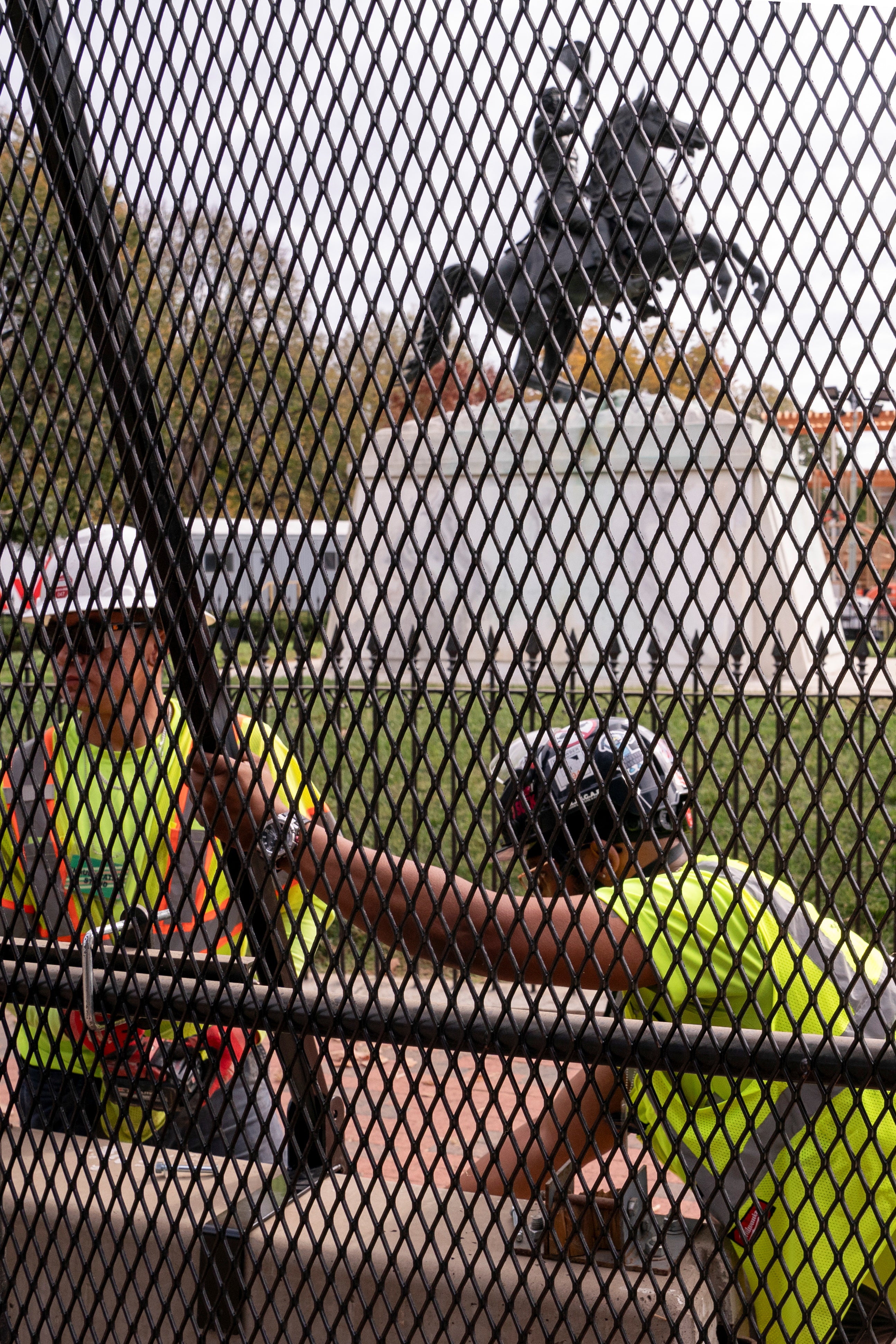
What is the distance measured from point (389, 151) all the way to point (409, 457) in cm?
36

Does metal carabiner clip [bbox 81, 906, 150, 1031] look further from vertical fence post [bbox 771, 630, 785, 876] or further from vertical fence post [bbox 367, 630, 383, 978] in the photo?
vertical fence post [bbox 771, 630, 785, 876]

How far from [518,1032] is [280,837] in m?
0.40

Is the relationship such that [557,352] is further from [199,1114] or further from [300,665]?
[199,1114]

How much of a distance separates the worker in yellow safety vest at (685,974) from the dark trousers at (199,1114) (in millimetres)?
337

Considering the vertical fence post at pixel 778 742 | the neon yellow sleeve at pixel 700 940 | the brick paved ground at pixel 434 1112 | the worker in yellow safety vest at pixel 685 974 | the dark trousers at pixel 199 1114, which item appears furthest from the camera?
the neon yellow sleeve at pixel 700 940

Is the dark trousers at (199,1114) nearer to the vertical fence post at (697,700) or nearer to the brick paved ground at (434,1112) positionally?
the brick paved ground at (434,1112)

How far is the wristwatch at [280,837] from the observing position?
1577mm

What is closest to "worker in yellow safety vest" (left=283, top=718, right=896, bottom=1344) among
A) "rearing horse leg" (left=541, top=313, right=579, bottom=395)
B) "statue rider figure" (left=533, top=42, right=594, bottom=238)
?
"rearing horse leg" (left=541, top=313, right=579, bottom=395)

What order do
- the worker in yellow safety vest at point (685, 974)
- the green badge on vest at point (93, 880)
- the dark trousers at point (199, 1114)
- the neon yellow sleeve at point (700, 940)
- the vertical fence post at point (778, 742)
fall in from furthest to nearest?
the neon yellow sleeve at point (700, 940), the green badge on vest at point (93, 880), the dark trousers at point (199, 1114), the worker in yellow safety vest at point (685, 974), the vertical fence post at point (778, 742)

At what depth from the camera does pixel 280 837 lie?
1.57 m

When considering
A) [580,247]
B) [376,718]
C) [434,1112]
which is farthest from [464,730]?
[434,1112]

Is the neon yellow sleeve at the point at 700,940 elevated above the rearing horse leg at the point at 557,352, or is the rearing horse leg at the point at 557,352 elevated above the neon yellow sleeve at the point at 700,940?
the rearing horse leg at the point at 557,352

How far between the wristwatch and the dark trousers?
0.30 meters

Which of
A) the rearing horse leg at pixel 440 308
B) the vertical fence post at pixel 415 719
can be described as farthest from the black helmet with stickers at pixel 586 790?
the rearing horse leg at pixel 440 308
